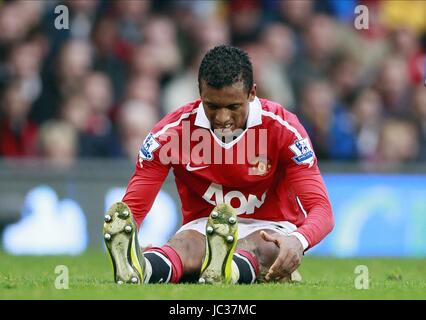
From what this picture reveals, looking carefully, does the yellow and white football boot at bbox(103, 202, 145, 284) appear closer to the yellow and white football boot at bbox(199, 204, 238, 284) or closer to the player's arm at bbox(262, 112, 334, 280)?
the yellow and white football boot at bbox(199, 204, 238, 284)

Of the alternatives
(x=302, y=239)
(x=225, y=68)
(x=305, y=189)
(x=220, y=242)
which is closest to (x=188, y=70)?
(x=305, y=189)

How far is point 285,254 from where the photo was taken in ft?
21.1

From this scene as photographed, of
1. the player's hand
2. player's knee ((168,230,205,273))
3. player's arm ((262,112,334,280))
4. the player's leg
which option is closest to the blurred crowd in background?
player's knee ((168,230,205,273))

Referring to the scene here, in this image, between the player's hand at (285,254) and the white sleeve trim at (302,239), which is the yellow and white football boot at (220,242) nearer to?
the player's hand at (285,254)

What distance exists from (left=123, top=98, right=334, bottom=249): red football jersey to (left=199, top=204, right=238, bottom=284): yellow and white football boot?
70cm

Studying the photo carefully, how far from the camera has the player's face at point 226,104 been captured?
672cm

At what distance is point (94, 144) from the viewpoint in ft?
41.2

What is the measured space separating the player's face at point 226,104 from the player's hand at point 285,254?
0.78 meters

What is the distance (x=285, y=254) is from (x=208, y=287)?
476 millimetres

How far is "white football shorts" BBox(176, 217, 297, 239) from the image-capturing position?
23.9 ft

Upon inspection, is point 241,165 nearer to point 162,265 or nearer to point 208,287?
point 162,265

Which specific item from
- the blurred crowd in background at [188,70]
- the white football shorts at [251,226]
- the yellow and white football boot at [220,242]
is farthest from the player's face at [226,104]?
the blurred crowd in background at [188,70]

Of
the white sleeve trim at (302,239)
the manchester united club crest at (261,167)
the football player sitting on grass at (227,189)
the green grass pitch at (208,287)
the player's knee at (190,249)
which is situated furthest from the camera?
the manchester united club crest at (261,167)
